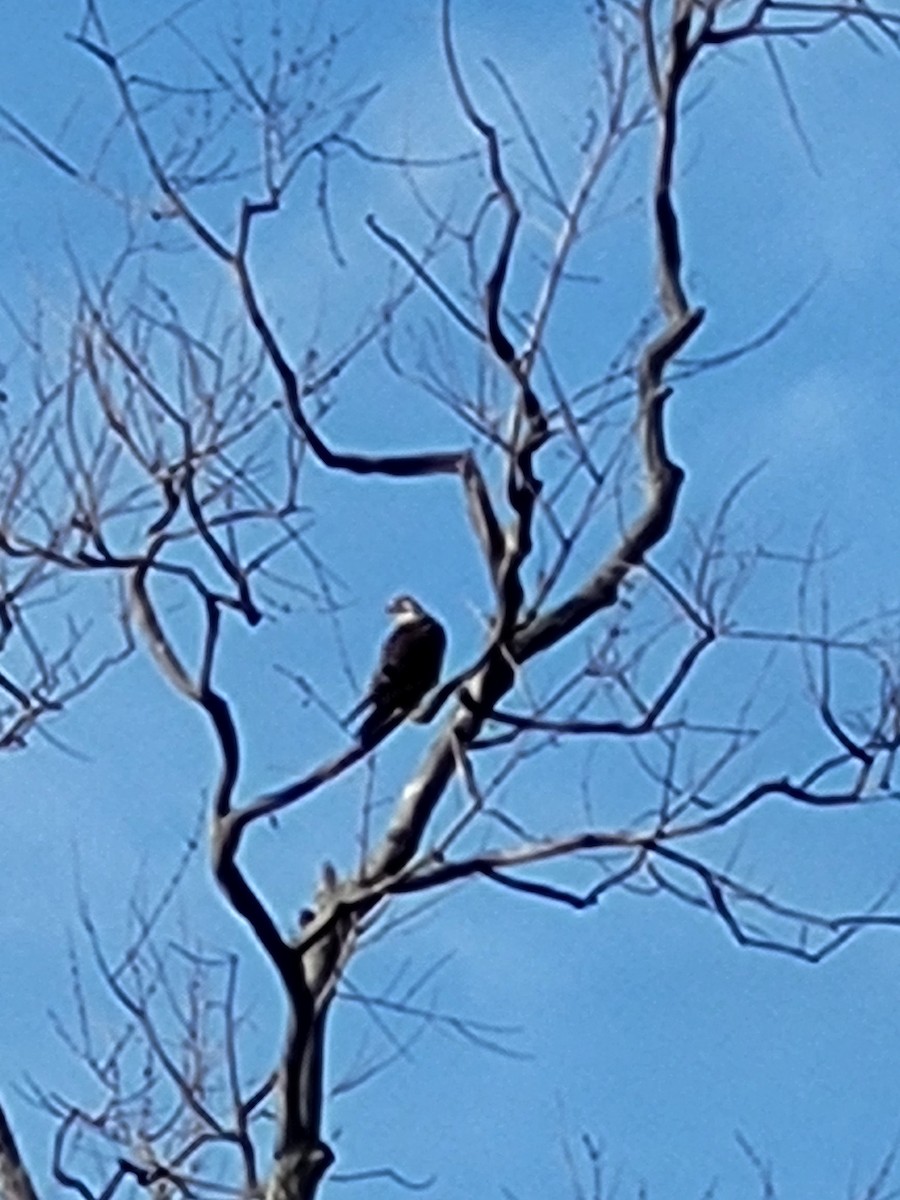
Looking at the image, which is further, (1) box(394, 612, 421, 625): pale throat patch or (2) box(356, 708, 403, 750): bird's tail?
(1) box(394, 612, 421, 625): pale throat patch

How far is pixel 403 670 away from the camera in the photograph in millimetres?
10445

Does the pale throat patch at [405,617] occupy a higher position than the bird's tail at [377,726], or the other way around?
the pale throat patch at [405,617]

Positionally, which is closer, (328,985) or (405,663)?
(328,985)

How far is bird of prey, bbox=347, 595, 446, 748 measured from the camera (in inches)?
384

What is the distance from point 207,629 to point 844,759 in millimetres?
1224

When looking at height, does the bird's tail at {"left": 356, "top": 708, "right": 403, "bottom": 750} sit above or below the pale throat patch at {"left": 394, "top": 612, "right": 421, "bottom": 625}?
below

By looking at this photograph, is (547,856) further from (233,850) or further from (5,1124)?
(5,1124)

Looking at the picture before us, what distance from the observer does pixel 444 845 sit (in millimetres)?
9383

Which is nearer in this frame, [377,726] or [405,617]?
[377,726]

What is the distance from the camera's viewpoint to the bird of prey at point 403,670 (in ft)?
32.0

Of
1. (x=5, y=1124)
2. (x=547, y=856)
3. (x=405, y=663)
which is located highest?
(x=405, y=663)

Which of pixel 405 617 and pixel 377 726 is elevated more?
pixel 405 617

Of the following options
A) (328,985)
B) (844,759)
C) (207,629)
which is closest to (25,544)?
(207,629)

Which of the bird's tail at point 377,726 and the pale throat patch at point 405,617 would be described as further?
the pale throat patch at point 405,617
